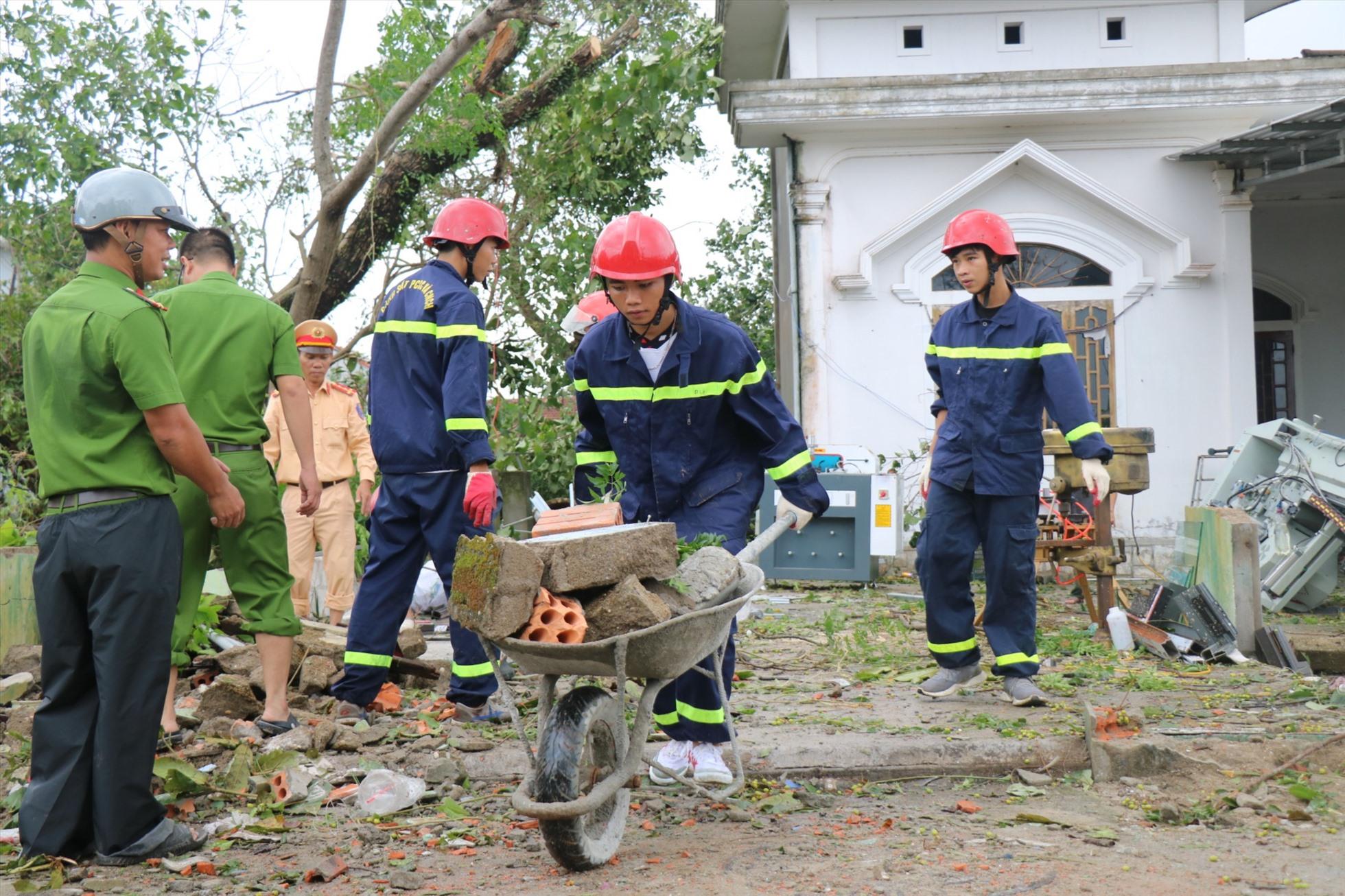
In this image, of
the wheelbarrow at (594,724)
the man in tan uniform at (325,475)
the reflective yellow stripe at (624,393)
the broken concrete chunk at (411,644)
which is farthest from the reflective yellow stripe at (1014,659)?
the man in tan uniform at (325,475)

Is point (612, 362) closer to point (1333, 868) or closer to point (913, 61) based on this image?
point (1333, 868)

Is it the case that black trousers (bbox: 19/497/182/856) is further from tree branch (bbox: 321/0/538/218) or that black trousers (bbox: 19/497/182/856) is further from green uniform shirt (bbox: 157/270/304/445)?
tree branch (bbox: 321/0/538/218)

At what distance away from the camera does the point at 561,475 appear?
1145 centimetres

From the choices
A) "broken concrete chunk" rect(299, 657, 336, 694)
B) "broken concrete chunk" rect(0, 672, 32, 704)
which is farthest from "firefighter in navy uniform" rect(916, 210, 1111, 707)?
"broken concrete chunk" rect(0, 672, 32, 704)

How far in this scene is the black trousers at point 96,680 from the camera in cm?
351

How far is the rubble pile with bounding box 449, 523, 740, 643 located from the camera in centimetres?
320

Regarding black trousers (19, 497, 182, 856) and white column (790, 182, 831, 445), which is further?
white column (790, 182, 831, 445)

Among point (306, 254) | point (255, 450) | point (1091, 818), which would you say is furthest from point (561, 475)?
point (1091, 818)

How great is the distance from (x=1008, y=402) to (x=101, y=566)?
3.73 meters

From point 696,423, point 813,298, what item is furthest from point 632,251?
point 813,298

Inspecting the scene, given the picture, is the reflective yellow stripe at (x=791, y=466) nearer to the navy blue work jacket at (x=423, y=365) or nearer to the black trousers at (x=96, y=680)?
the navy blue work jacket at (x=423, y=365)

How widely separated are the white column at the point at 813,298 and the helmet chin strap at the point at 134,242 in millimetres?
7923

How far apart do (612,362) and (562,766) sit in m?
1.53

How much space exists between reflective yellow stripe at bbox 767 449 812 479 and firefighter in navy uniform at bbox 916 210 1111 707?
4.76 feet
